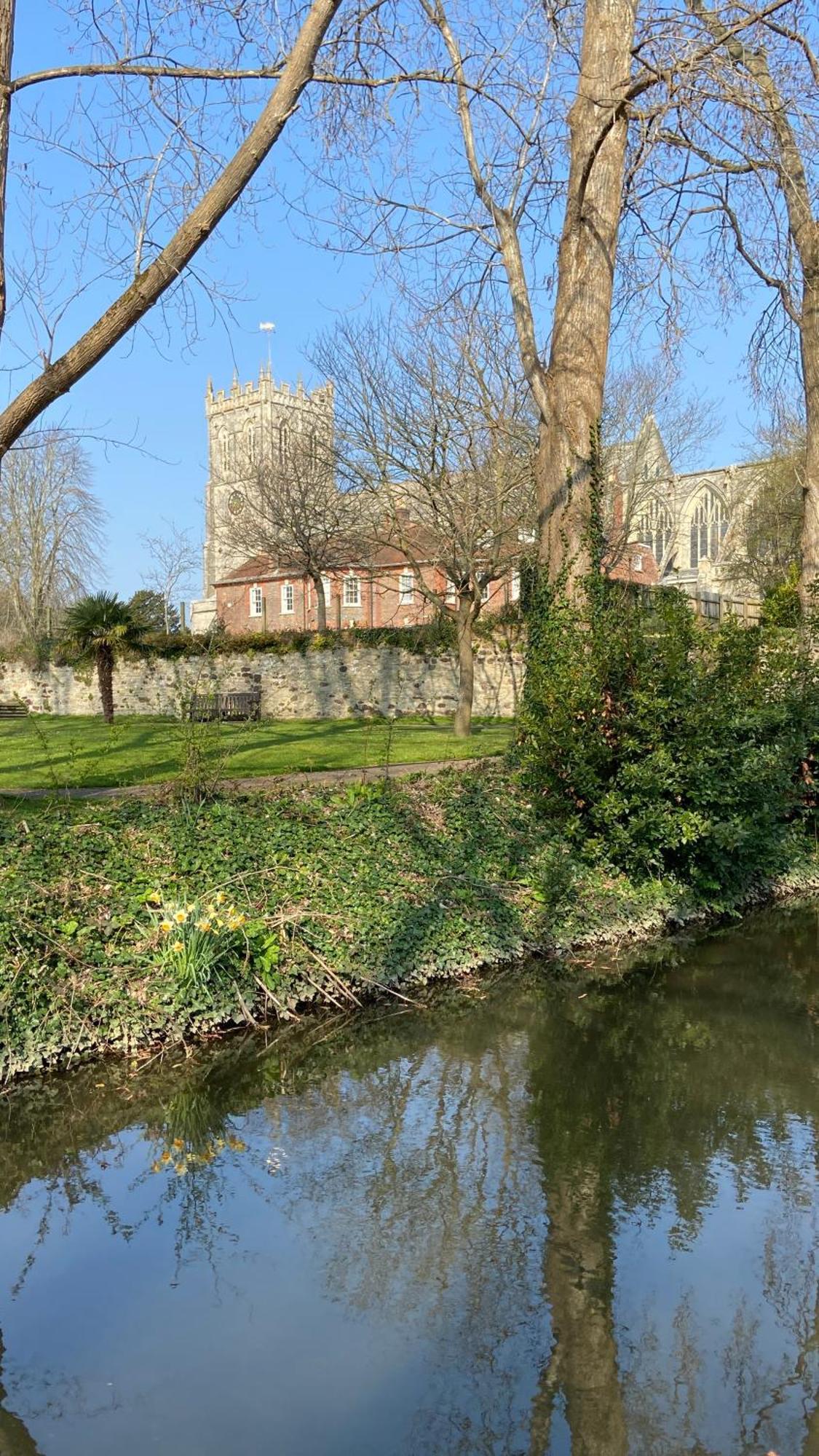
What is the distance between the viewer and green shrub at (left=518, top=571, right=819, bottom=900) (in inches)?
407

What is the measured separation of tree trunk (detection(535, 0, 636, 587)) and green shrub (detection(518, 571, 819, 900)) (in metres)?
0.72

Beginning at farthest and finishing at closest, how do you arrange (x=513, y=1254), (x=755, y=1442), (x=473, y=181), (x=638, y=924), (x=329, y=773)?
(x=329, y=773) → (x=473, y=181) → (x=638, y=924) → (x=513, y=1254) → (x=755, y=1442)

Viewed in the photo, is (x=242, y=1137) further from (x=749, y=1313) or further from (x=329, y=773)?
(x=329, y=773)

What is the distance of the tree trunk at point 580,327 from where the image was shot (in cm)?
1100

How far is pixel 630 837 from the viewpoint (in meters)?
10.3

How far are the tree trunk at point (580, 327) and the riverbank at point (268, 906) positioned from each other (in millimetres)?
2853

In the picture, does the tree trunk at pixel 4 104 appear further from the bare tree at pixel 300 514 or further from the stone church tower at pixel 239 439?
the bare tree at pixel 300 514

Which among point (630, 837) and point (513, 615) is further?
point (513, 615)

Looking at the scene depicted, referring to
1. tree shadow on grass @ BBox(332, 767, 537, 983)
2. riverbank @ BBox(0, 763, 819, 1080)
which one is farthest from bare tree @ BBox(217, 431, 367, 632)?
riverbank @ BBox(0, 763, 819, 1080)

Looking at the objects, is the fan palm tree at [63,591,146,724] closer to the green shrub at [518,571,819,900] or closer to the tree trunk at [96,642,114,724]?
the tree trunk at [96,642,114,724]

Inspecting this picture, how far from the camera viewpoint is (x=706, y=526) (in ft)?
178

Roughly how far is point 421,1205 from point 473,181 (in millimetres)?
10422

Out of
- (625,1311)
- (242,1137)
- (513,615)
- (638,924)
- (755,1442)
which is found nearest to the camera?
(755,1442)

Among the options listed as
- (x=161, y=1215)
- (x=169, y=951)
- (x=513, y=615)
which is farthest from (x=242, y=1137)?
(x=513, y=615)
